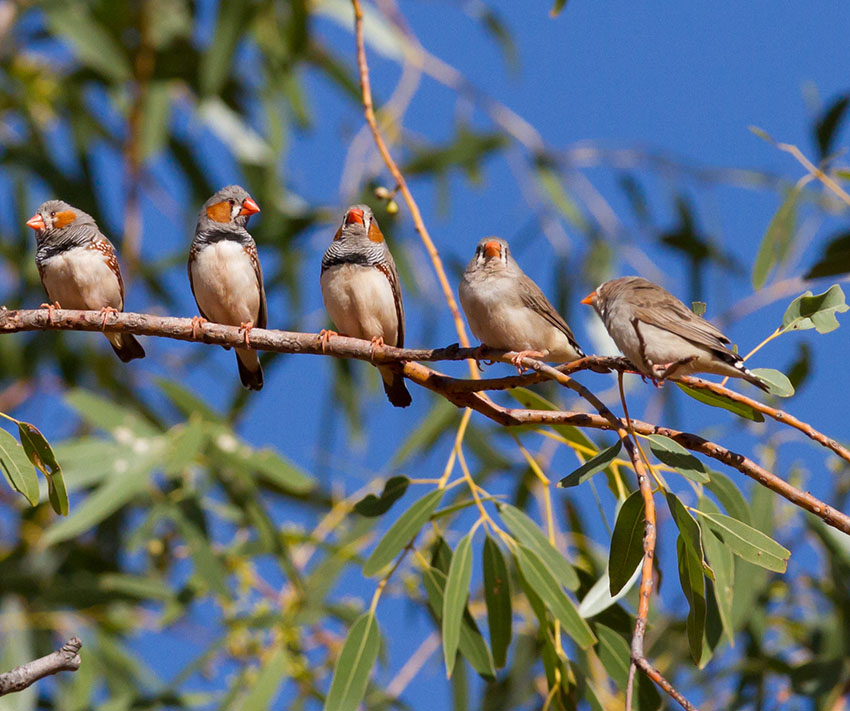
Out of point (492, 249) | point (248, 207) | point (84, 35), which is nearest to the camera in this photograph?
point (492, 249)

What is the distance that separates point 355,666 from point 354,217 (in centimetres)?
156

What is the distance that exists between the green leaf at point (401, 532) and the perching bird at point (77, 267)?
3.82 feet

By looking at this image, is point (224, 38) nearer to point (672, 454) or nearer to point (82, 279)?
point (82, 279)

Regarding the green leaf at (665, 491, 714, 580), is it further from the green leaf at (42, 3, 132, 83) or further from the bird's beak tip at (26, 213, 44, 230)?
the green leaf at (42, 3, 132, 83)

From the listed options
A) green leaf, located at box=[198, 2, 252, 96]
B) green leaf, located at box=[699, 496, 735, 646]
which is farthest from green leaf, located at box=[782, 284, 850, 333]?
green leaf, located at box=[198, 2, 252, 96]

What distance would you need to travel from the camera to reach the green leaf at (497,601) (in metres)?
2.98

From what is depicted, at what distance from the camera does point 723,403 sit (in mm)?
2236

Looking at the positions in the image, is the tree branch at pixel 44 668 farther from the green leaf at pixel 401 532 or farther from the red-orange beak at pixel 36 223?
the red-orange beak at pixel 36 223

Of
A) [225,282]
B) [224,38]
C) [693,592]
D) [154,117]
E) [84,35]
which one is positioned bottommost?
[693,592]

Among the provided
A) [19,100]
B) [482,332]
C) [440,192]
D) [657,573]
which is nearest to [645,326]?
[482,332]

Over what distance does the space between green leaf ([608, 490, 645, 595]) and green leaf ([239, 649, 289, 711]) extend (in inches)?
79.2

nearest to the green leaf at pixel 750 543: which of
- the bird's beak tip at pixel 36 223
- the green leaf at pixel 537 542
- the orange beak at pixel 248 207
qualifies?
the green leaf at pixel 537 542

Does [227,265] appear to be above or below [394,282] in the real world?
below

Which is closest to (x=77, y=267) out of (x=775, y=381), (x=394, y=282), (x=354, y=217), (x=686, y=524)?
(x=354, y=217)
